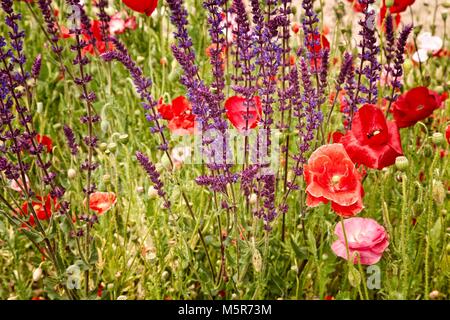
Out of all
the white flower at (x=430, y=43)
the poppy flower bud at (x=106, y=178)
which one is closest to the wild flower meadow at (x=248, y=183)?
the poppy flower bud at (x=106, y=178)

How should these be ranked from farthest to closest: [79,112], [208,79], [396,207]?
[79,112], [208,79], [396,207]

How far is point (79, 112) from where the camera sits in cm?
251

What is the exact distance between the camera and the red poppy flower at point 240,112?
1.51 m

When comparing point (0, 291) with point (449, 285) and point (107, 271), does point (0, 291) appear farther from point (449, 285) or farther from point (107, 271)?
point (449, 285)

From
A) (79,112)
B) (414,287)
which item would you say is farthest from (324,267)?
(79,112)

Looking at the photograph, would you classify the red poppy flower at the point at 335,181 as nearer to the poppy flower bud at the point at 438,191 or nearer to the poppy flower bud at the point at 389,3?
the poppy flower bud at the point at 438,191

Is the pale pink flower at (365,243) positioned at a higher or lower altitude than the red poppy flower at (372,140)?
lower

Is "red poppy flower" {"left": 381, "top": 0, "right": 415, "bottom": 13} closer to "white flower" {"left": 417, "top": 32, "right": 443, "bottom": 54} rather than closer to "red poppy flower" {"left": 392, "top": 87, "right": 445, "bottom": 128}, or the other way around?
"red poppy flower" {"left": 392, "top": 87, "right": 445, "bottom": 128}

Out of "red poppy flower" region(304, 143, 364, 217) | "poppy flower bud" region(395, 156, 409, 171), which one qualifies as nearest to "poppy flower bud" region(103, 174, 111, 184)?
"red poppy flower" region(304, 143, 364, 217)

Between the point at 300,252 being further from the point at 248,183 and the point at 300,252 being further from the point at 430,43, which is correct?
the point at 430,43

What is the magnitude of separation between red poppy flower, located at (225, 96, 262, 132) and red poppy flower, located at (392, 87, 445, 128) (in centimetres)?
39

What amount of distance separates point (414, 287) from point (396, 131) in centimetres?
46

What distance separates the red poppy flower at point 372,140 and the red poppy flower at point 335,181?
5cm

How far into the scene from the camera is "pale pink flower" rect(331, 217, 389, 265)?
140 cm
